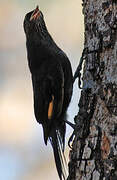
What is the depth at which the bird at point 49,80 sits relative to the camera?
4.43m

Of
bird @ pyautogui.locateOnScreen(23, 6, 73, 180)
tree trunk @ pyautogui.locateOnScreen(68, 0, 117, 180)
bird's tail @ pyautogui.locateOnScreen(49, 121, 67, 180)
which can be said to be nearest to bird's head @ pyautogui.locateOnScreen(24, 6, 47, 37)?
bird @ pyautogui.locateOnScreen(23, 6, 73, 180)

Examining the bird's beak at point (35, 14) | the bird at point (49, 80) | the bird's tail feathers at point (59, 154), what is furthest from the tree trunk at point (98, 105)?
the bird's beak at point (35, 14)

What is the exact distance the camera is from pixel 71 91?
177 inches

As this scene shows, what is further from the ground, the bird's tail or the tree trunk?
the tree trunk

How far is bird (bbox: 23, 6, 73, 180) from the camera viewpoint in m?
4.43

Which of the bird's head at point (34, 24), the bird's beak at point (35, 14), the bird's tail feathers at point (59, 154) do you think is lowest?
the bird's tail feathers at point (59, 154)

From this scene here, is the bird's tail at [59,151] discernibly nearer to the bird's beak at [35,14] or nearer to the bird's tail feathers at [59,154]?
the bird's tail feathers at [59,154]

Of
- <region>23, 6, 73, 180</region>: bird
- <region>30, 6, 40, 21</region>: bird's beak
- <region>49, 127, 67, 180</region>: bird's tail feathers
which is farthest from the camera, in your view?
<region>30, 6, 40, 21</region>: bird's beak

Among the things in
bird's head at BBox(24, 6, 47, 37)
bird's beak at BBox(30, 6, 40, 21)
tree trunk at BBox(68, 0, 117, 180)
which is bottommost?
tree trunk at BBox(68, 0, 117, 180)

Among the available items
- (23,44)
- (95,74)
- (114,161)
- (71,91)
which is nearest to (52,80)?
(71,91)

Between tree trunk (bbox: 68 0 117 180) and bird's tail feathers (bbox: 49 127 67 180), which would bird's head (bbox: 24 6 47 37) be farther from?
tree trunk (bbox: 68 0 117 180)

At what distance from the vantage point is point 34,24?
15.2 feet

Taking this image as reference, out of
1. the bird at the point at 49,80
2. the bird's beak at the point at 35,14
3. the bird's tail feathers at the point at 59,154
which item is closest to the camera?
the bird's tail feathers at the point at 59,154

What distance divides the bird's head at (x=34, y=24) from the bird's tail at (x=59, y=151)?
0.65m
